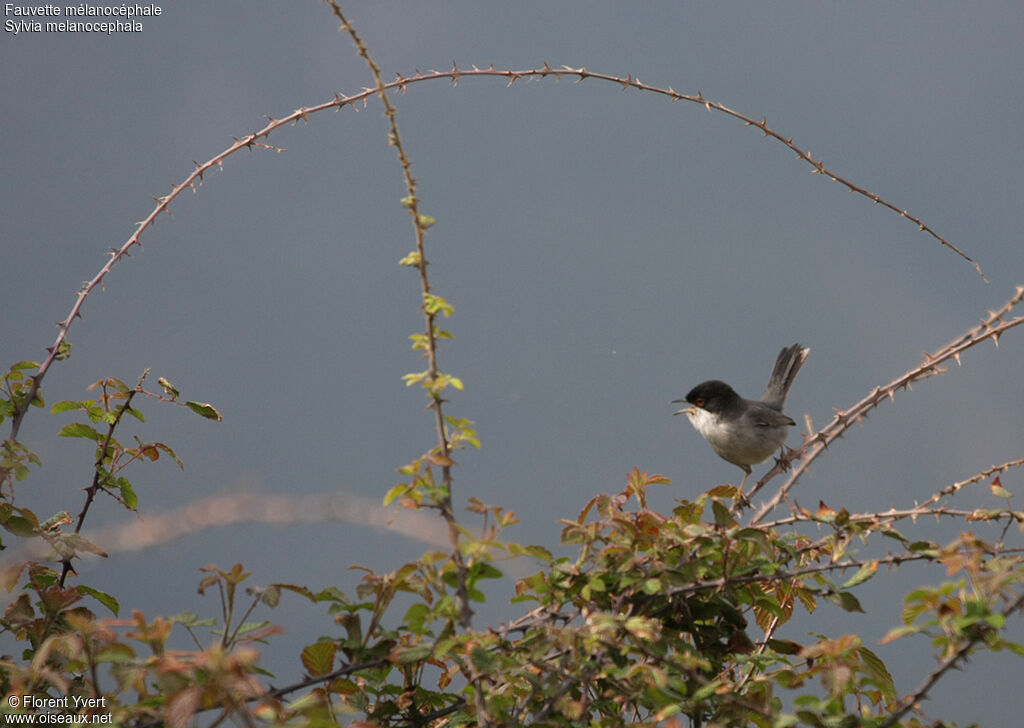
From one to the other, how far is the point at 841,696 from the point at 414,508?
725mm

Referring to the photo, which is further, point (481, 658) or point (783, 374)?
point (783, 374)

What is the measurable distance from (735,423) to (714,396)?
0.54ft

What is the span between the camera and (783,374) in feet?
15.7

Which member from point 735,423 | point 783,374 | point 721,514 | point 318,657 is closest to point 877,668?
point 721,514

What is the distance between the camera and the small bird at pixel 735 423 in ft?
14.0

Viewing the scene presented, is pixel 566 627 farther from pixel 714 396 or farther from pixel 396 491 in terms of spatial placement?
pixel 714 396

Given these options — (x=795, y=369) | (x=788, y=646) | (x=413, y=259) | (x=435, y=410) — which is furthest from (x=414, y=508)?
(x=795, y=369)

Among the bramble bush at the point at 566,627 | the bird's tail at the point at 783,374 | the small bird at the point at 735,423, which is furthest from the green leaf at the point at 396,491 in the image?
the bird's tail at the point at 783,374

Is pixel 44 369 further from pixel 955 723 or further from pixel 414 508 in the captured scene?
pixel 955 723

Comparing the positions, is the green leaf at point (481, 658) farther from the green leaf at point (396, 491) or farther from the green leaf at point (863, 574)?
the green leaf at point (863, 574)

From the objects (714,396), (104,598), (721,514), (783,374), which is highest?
(783,374)

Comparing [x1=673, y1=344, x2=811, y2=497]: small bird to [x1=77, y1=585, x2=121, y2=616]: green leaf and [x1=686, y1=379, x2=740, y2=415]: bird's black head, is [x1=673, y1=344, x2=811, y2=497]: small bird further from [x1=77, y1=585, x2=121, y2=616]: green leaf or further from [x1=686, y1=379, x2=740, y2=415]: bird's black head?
[x1=77, y1=585, x2=121, y2=616]: green leaf

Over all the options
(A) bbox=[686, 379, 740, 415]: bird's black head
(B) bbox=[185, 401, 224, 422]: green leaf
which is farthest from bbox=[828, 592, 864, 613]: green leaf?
(A) bbox=[686, 379, 740, 415]: bird's black head

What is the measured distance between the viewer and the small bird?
4.27 metres
